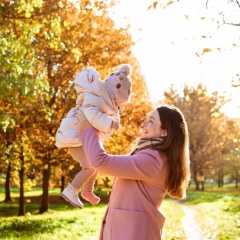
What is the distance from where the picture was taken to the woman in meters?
3.25

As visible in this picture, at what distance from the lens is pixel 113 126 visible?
339cm

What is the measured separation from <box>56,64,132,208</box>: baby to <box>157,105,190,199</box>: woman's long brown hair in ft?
1.24

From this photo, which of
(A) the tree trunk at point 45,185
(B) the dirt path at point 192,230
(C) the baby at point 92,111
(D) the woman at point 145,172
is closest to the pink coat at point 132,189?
(D) the woman at point 145,172

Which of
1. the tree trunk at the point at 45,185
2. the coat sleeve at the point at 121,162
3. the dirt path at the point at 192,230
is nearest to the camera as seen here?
the coat sleeve at the point at 121,162

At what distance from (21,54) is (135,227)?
22.7ft

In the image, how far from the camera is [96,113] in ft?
11.0

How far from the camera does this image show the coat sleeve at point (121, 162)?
3219 mm

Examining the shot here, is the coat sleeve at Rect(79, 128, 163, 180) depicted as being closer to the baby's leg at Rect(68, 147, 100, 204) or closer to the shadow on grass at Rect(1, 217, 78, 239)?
the baby's leg at Rect(68, 147, 100, 204)

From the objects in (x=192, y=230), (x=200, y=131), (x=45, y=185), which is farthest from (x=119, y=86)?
(x=200, y=131)

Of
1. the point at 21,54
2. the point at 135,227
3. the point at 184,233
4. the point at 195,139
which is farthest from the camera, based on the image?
the point at 195,139

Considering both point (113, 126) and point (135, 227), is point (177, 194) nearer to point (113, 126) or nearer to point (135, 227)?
point (135, 227)

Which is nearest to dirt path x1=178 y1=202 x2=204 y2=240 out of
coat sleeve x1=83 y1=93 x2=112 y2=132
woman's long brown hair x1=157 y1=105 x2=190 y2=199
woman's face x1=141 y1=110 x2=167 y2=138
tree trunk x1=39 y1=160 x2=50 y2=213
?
tree trunk x1=39 y1=160 x2=50 y2=213

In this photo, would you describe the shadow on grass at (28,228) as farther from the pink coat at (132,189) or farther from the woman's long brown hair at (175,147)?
the woman's long brown hair at (175,147)

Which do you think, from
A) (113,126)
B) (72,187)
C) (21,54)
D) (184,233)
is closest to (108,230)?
(72,187)
